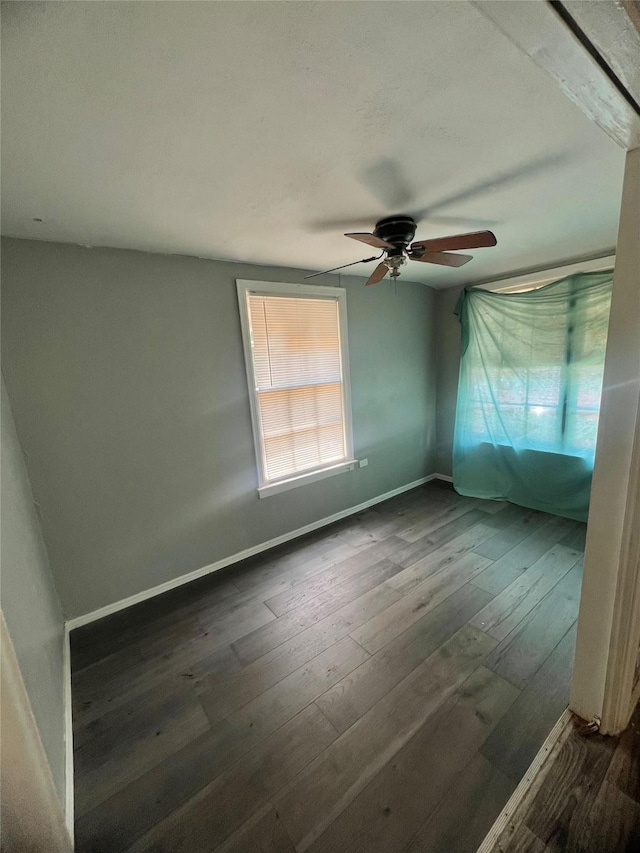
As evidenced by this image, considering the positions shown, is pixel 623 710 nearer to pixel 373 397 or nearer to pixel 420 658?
pixel 420 658

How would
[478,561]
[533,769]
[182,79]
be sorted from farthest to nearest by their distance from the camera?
[478,561] → [533,769] → [182,79]

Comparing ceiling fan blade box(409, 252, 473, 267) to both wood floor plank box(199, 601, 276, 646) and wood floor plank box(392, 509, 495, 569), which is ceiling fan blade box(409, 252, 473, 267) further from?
wood floor plank box(199, 601, 276, 646)

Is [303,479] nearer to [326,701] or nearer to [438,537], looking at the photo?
[438,537]

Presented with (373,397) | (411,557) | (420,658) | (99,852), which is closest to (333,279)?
(373,397)

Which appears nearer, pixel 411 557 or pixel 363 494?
pixel 411 557

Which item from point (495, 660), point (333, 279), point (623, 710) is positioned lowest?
point (495, 660)

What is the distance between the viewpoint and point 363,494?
11.2 ft

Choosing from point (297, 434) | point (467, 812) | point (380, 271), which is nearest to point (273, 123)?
point (380, 271)

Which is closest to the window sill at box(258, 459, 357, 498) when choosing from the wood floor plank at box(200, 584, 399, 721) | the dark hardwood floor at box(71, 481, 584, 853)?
the dark hardwood floor at box(71, 481, 584, 853)

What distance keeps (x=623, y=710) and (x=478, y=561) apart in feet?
3.82

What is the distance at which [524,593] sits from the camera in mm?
2092

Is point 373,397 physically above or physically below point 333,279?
below

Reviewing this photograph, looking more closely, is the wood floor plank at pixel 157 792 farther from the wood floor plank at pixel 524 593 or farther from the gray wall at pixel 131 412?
the wood floor plank at pixel 524 593

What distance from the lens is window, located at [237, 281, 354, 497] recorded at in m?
2.57
